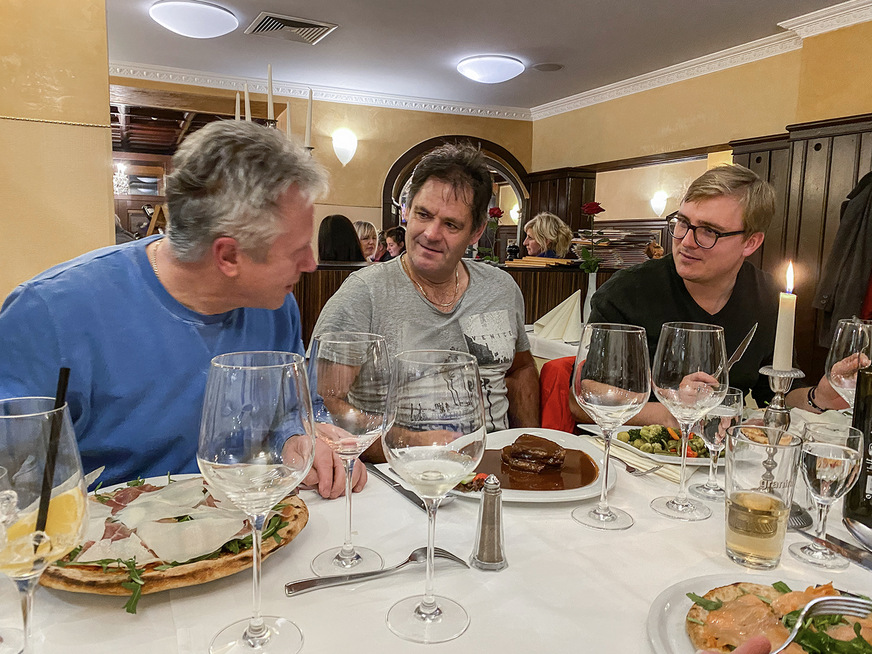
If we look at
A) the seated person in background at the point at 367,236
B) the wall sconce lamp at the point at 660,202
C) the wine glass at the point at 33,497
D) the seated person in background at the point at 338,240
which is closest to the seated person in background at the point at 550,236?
the seated person in background at the point at 338,240

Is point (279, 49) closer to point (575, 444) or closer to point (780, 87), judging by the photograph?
point (780, 87)

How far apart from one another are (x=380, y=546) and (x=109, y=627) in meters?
0.34

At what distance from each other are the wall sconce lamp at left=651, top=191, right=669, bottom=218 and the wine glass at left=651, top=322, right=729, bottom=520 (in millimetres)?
9617

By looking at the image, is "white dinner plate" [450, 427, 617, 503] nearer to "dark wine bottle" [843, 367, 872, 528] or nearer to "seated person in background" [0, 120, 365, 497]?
"dark wine bottle" [843, 367, 872, 528]

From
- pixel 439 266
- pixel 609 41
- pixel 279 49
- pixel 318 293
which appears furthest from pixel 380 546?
pixel 279 49

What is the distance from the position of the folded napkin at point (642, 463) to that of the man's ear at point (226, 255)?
827 millimetres

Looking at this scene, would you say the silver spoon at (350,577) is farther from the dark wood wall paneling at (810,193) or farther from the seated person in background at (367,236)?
the seated person in background at (367,236)

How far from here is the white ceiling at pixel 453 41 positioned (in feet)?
15.1

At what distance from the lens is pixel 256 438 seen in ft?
1.93

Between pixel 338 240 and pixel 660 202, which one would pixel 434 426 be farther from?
pixel 660 202

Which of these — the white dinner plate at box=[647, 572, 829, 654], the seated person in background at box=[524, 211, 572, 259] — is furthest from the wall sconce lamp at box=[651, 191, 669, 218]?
the white dinner plate at box=[647, 572, 829, 654]

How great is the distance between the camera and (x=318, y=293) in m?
4.52

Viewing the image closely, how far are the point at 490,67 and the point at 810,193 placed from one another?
2897 millimetres

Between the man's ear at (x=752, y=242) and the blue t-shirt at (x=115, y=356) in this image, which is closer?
the blue t-shirt at (x=115, y=356)
